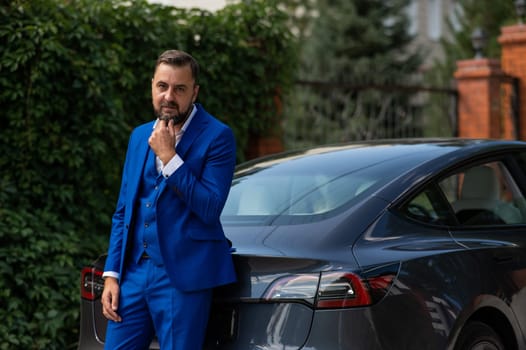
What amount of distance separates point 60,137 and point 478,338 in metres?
3.49

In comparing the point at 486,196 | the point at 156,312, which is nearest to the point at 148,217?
the point at 156,312

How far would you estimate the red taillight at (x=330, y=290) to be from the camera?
3.11 meters

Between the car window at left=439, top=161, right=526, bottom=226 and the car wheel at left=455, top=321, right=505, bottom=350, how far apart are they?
27.3 inches

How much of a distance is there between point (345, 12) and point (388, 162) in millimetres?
17378

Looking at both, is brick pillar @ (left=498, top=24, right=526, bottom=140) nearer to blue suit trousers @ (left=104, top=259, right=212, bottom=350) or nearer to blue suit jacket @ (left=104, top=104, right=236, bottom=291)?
blue suit jacket @ (left=104, top=104, right=236, bottom=291)

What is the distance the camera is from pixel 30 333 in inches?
217

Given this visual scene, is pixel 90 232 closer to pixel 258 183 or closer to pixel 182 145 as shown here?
pixel 258 183

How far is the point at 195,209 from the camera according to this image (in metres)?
3.08

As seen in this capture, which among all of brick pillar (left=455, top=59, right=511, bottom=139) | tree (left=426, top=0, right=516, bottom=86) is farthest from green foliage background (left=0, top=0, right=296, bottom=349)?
tree (left=426, top=0, right=516, bottom=86)

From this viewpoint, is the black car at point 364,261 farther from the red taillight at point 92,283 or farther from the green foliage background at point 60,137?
the green foliage background at point 60,137

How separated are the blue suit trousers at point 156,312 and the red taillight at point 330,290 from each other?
0.94 ft

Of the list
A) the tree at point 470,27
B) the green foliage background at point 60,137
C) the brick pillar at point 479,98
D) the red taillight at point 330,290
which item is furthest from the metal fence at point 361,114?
the red taillight at point 330,290

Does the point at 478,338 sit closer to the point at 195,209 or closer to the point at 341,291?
the point at 341,291

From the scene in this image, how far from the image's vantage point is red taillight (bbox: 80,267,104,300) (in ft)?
12.0
